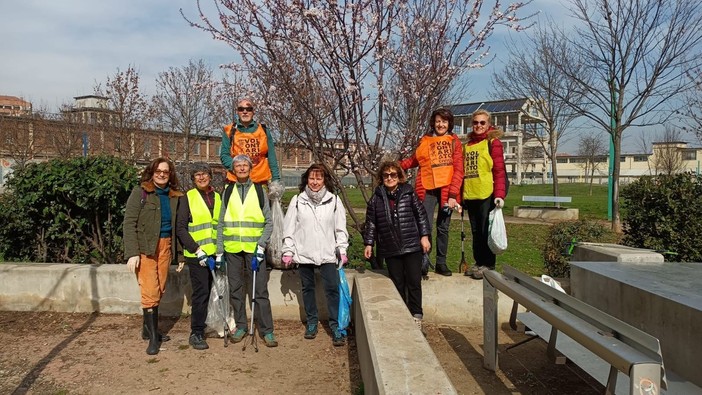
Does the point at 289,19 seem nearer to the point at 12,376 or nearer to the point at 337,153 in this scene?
the point at 337,153

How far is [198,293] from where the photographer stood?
16.5 feet

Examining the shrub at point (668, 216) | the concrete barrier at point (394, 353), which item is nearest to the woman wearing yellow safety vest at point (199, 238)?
the concrete barrier at point (394, 353)

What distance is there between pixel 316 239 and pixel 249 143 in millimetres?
1387

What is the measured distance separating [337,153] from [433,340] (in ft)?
8.52

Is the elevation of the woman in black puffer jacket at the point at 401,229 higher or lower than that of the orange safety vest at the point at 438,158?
lower

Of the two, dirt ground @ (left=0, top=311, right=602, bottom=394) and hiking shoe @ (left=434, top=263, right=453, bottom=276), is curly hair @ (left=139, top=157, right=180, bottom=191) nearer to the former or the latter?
dirt ground @ (left=0, top=311, right=602, bottom=394)

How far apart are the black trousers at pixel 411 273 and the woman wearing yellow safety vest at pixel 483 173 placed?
2.86 feet

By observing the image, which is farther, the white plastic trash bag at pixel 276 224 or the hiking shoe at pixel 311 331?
the white plastic trash bag at pixel 276 224

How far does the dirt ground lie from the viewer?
13.7 ft

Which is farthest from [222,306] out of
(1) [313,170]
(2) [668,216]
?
(2) [668,216]

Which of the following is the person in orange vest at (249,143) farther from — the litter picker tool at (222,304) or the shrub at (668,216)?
the shrub at (668,216)

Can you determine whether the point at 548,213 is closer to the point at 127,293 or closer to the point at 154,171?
the point at 127,293

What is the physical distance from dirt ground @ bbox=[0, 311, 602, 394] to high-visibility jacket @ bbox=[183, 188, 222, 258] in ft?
3.28

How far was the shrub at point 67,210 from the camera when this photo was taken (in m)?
6.62
